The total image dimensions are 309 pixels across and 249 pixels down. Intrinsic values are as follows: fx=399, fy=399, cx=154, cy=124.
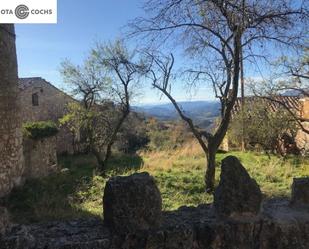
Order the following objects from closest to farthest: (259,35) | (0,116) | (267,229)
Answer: (267,229) < (259,35) < (0,116)

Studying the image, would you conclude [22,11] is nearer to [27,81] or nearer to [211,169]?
[211,169]

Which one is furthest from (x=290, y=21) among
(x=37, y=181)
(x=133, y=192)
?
(x=37, y=181)

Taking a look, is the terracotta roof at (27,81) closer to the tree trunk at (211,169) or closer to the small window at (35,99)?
the small window at (35,99)

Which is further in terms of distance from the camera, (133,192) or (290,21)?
(290,21)

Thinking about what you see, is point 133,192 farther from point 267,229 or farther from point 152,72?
point 152,72

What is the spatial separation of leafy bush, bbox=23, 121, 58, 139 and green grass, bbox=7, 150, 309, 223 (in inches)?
58.4

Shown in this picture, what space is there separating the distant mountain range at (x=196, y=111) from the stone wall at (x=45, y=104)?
513 centimetres

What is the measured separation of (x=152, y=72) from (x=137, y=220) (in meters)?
10.6

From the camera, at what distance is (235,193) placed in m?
2.47

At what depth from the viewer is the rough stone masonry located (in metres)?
2.20

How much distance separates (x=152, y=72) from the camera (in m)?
12.6

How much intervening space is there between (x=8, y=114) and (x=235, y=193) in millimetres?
9121

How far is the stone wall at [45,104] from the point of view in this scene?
2202 centimetres

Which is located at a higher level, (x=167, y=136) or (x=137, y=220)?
(x=137, y=220)
